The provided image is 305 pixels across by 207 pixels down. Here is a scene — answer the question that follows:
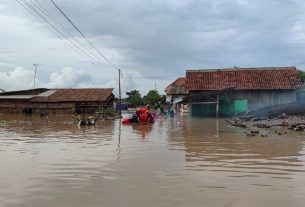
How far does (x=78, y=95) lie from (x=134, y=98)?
28211 millimetres

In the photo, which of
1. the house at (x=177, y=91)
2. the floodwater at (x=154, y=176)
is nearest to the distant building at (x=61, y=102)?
the house at (x=177, y=91)

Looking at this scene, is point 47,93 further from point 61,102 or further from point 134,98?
point 134,98

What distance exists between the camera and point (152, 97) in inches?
2908

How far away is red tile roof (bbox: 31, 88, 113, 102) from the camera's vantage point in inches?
2004

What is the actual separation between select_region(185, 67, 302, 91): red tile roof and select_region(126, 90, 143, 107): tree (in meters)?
39.5

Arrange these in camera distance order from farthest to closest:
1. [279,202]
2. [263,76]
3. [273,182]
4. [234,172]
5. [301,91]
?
[263,76]
[301,91]
[234,172]
[273,182]
[279,202]

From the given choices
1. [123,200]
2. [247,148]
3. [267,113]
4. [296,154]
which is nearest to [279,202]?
[123,200]

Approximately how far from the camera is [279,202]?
19.3 feet

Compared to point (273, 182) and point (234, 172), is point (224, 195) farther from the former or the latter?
point (234, 172)

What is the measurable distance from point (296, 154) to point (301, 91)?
24940 millimetres

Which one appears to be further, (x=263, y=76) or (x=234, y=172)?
(x=263, y=76)

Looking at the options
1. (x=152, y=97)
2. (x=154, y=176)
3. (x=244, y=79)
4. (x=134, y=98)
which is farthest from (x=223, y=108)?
(x=134, y=98)

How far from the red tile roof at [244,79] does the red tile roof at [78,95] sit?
16.2 m

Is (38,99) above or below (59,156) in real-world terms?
above
